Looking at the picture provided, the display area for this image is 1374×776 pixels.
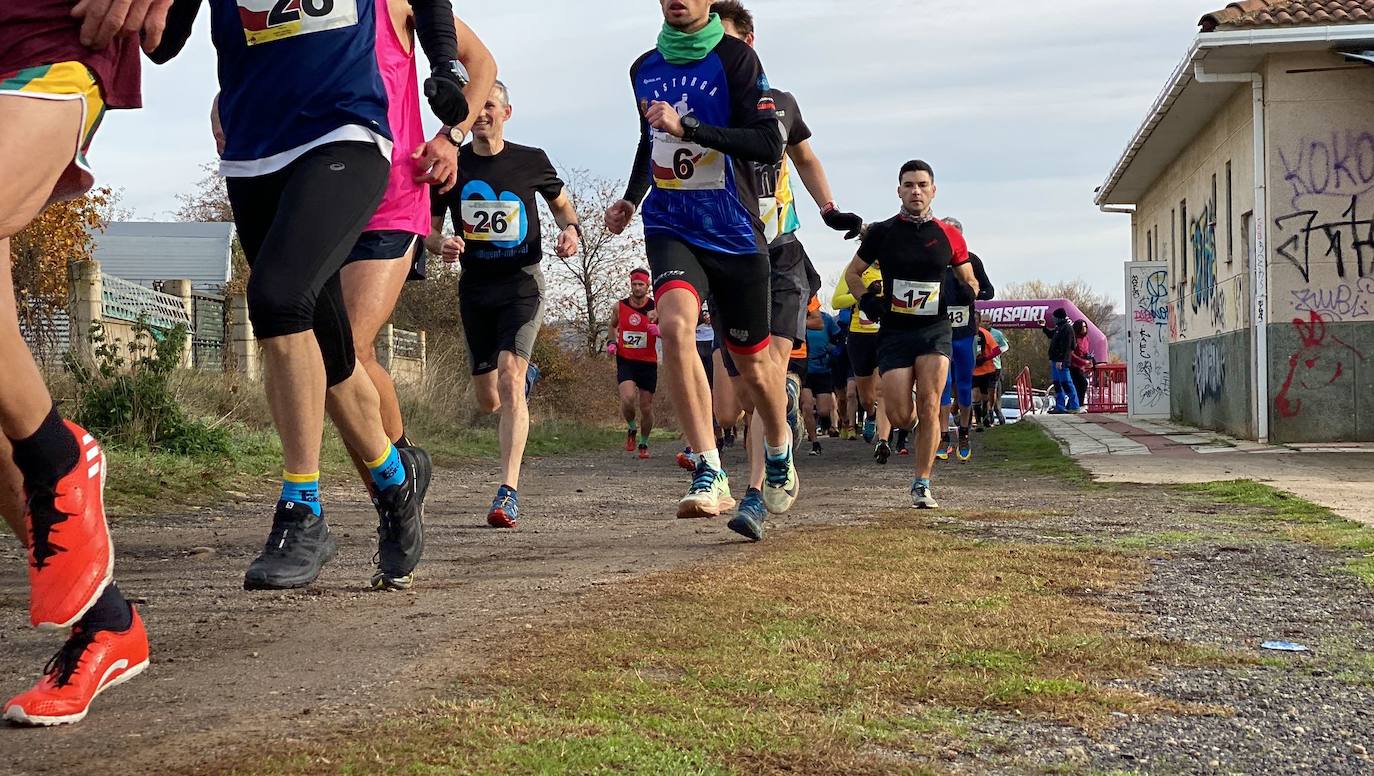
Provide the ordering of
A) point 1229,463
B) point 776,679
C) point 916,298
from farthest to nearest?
point 1229,463 < point 916,298 < point 776,679

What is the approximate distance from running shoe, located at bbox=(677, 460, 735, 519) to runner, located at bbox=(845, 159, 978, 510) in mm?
2940

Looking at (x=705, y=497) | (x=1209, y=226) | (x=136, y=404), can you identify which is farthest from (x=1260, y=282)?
(x=705, y=497)

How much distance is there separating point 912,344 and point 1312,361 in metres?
9.08

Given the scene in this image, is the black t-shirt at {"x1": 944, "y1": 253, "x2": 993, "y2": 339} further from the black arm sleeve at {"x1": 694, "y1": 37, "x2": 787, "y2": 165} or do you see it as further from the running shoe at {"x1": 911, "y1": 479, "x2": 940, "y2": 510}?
the black arm sleeve at {"x1": 694, "y1": 37, "x2": 787, "y2": 165}

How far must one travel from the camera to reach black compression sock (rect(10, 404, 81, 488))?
132 inches

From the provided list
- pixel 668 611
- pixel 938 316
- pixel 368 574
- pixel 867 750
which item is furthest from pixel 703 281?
pixel 867 750

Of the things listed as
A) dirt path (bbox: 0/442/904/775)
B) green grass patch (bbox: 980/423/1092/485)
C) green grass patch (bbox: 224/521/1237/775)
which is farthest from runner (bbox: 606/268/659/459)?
green grass patch (bbox: 224/521/1237/775)

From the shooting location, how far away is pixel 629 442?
64.7 feet

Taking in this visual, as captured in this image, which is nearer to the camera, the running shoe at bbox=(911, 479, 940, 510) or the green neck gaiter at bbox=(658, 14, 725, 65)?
the green neck gaiter at bbox=(658, 14, 725, 65)

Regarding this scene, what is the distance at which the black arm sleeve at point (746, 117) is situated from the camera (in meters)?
6.68

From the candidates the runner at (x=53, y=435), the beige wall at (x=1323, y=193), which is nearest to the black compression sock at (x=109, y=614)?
the runner at (x=53, y=435)

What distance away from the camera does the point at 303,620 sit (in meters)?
4.54

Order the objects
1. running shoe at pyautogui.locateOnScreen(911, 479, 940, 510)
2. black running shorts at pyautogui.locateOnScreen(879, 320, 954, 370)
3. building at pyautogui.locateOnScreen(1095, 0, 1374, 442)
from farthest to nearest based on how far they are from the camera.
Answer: building at pyautogui.locateOnScreen(1095, 0, 1374, 442), black running shorts at pyautogui.locateOnScreen(879, 320, 954, 370), running shoe at pyautogui.locateOnScreen(911, 479, 940, 510)

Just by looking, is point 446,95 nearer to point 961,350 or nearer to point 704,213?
point 704,213
